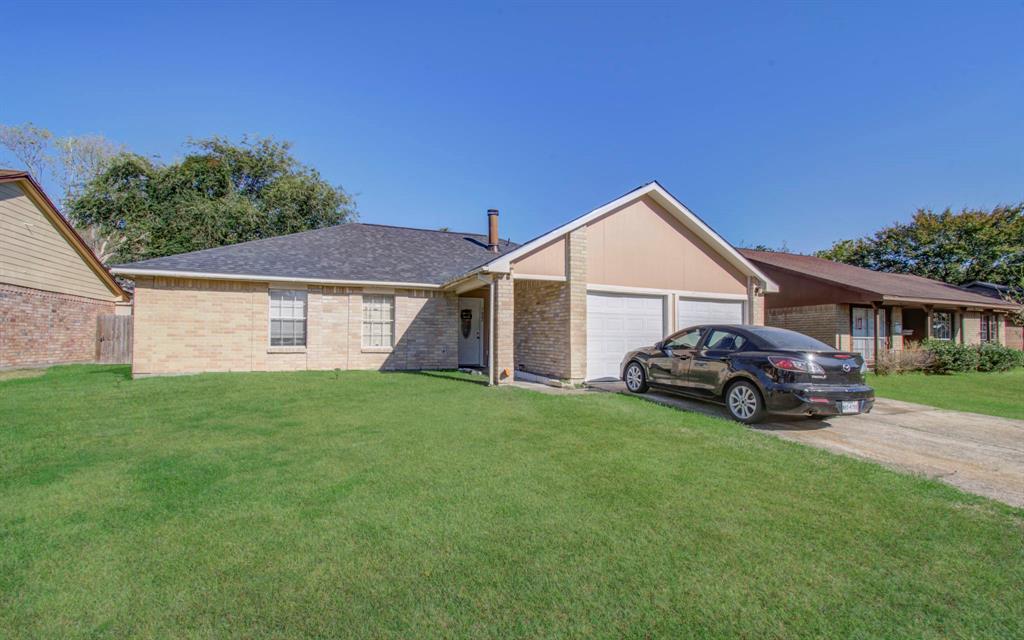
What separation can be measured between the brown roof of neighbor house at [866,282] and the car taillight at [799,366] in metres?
12.1

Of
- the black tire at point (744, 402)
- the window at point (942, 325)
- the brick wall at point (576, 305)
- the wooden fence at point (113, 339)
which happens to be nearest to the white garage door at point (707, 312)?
the brick wall at point (576, 305)

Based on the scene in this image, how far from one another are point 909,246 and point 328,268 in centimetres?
3810

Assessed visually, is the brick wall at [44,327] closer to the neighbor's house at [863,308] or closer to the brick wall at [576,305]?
the brick wall at [576,305]

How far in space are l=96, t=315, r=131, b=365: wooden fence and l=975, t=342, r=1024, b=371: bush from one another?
31918 millimetres

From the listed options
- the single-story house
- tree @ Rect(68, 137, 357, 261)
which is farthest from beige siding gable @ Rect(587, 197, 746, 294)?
tree @ Rect(68, 137, 357, 261)

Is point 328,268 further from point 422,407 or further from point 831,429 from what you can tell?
point 831,429

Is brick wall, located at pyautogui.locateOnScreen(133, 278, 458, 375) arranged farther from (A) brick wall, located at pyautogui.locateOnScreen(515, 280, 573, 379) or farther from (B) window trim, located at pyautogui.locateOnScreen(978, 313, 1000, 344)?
(B) window trim, located at pyautogui.locateOnScreen(978, 313, 1000, 344)

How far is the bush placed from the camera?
59.1 feet

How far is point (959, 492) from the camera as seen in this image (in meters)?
4.58

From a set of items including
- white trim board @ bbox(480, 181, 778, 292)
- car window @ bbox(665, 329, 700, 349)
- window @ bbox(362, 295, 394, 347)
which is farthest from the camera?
window @ bbox(362, 295, 394, 347)

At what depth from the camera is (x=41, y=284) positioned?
49.7ft

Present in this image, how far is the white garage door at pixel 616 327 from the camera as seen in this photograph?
11844 millimetres

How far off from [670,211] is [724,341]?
17.9 feet

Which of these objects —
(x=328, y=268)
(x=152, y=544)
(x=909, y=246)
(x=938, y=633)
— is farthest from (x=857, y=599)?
(x=909, y=246)
